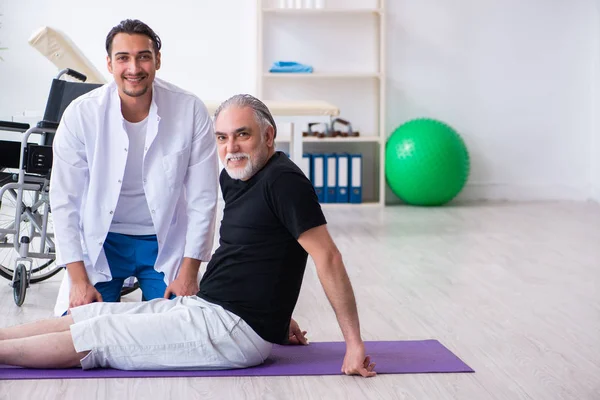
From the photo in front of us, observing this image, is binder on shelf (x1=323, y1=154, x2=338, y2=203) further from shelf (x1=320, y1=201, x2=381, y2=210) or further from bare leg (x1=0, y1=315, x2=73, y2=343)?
bare leg (x1=0, y1=315, x2=73, y2=343)

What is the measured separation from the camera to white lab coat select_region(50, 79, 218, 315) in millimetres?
2725

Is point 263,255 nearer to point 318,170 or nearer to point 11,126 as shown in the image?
point 11,126

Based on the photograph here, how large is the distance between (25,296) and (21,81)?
11.6ft

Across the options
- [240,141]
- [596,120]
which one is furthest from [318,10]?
[240,141]

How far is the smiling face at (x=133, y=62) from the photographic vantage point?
8.82ft

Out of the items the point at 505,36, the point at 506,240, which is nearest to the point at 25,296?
the point at 506,240

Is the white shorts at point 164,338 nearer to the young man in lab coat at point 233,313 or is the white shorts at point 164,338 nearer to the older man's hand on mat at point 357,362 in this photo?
the young man in lab coat at point 233,313

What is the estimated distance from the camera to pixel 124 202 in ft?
9.28

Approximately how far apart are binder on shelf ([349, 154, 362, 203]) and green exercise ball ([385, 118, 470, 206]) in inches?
9.2

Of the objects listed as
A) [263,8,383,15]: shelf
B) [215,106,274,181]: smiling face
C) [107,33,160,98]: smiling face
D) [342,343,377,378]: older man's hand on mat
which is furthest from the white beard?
[263,8,383,15]: shelf

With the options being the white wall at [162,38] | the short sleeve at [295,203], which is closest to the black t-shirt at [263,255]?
the short sleeve at [295,203]

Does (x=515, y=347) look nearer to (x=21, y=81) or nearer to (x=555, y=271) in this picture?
(x=555, y=271)

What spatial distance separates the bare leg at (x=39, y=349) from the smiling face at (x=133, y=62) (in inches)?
29.8

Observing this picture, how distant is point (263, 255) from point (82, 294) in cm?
57
